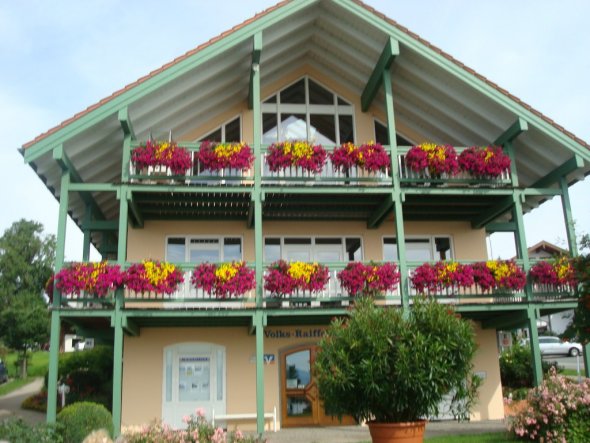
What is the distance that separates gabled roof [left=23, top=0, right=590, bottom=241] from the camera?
15.6 metres

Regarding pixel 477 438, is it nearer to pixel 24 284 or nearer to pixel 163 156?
pixel 163 156

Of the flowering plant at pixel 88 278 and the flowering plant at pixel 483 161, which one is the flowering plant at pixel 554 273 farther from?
the flowering plant at pixel 88 278

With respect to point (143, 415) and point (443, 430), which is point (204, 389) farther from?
point (443, 430)

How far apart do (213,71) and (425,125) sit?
6.55 meters

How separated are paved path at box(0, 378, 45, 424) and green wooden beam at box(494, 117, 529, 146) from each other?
14.6 meters

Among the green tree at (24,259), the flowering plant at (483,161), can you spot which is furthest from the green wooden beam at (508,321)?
the green tree at (24,259)

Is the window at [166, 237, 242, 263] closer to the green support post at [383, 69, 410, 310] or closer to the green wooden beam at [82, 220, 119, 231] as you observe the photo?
the green wooden beam at [82, 220, 119, 231]

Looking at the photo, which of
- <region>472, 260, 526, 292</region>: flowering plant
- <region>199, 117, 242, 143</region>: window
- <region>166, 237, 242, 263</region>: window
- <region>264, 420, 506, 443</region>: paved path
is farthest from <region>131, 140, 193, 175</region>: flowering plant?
<region>472, 260, 526, 292</region>: flowering plant

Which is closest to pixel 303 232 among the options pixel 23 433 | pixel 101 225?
pixel 101 225

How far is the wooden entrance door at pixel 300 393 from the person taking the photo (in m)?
17.2

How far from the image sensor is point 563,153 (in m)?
17.0

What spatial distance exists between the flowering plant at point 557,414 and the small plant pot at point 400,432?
3.60 m

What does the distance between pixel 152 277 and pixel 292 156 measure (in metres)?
4.46

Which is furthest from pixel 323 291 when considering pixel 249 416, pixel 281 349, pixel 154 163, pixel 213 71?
pixel 213 71
